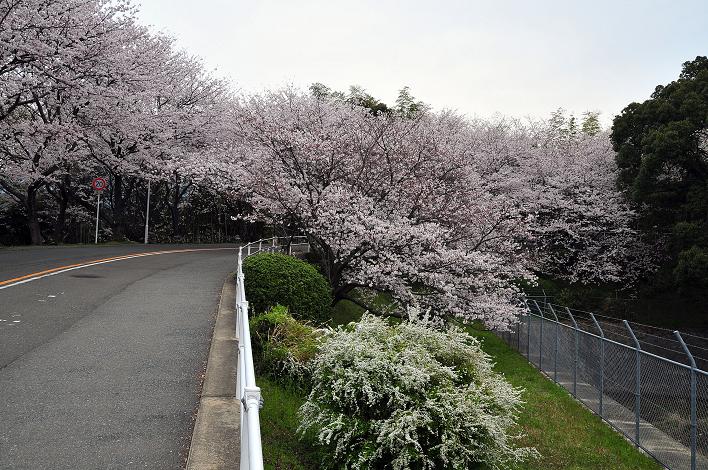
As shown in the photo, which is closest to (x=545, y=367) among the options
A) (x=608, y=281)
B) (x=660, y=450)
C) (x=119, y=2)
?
(x=660, y=450)

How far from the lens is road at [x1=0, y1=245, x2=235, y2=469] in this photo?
550cm

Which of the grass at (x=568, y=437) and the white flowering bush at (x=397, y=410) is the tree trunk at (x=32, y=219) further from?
the white flowering bush at (x=397, y=410)

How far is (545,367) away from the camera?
18812 mm

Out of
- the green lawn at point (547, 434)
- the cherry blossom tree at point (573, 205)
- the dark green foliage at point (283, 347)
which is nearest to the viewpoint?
the green lawn at point (547, 434)

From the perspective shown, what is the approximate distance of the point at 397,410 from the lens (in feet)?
21.6

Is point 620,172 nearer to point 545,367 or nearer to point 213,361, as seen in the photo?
point 545,367

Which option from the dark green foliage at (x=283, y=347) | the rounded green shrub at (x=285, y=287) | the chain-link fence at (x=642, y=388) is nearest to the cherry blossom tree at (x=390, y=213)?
the chain-link fence at (x=642, y=388)

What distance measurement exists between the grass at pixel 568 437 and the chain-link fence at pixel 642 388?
1.11 ft

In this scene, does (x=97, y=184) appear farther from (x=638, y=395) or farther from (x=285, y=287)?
(x=638, y=395)

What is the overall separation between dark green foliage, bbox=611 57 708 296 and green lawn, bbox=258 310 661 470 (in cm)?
1293

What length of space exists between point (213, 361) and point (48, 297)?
6.33 m

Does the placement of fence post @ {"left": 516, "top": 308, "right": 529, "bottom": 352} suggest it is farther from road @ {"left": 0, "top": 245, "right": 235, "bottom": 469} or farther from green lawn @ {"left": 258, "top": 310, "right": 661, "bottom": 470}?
road @ {"left": 0, "top": 245, "right": 235, "bottom": 469}

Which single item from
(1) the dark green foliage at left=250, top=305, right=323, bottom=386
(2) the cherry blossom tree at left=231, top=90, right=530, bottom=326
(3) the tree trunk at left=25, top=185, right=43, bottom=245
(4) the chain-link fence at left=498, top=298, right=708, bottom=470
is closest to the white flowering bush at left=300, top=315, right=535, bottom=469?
(1) the dark green foliage at left=250, top=305, right=323, bottom=386

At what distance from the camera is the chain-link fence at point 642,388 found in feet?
32.7
